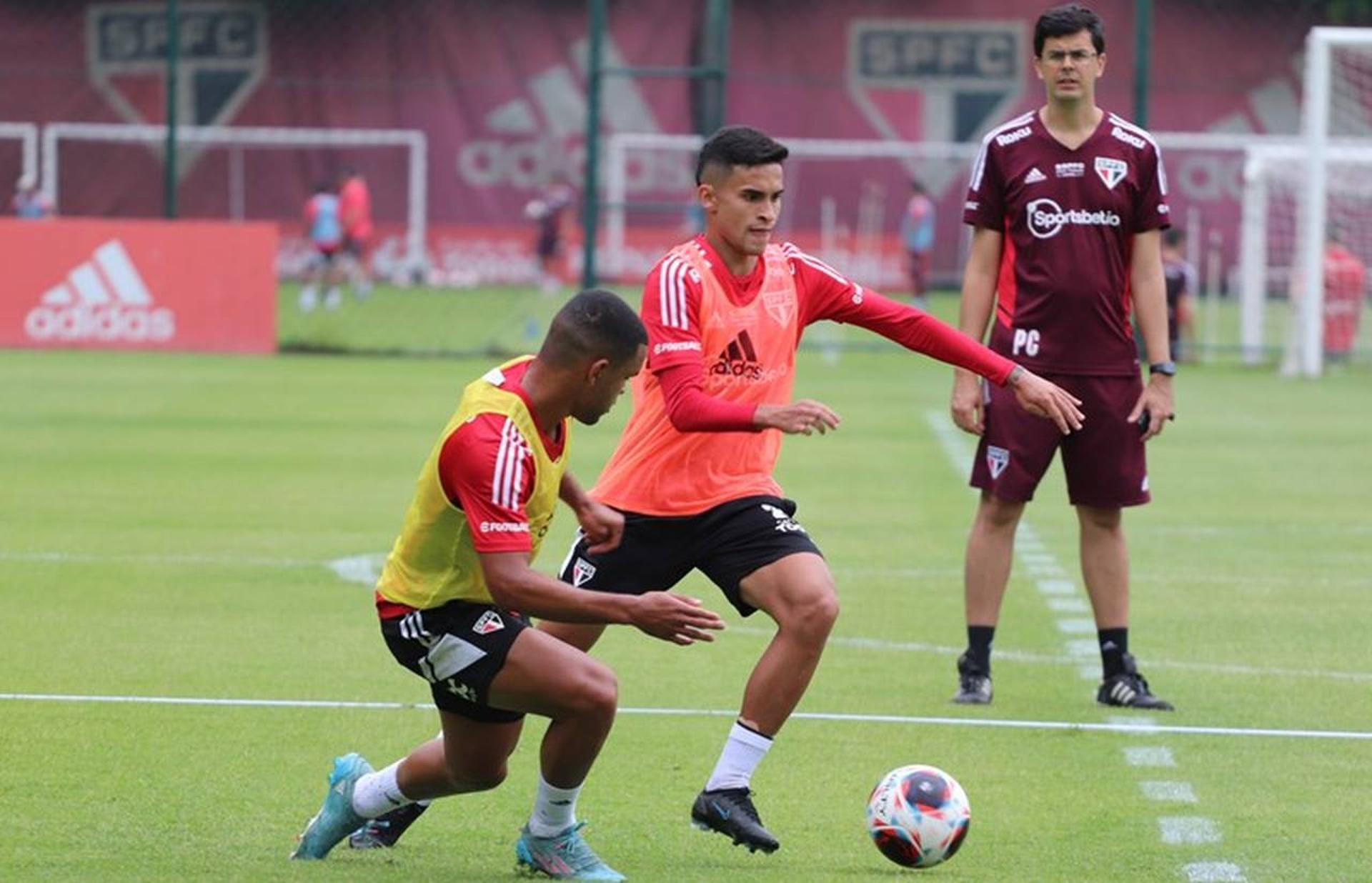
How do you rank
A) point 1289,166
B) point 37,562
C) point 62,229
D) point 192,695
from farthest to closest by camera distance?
1. point 1289,166
2. point 62,229
3. point 37,562
4. point 192,695

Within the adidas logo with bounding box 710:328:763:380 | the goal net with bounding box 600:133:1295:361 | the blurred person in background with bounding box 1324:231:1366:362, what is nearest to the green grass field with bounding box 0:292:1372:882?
the adidas logo with bounding box 710:328:763:380

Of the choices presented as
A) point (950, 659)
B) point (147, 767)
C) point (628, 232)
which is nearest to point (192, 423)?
point (950, 659)

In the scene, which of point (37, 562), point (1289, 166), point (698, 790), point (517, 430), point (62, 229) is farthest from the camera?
point (1289, 166)

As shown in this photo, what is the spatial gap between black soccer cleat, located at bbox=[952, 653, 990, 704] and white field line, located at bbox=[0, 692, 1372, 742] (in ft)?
0.88

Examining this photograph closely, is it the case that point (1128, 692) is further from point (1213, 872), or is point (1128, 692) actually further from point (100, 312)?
point (100, 312)

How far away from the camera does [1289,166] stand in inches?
1099

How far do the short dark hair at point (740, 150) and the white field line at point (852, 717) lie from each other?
6.84ft

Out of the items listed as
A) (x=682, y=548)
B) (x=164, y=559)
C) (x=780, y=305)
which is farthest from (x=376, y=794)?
(x=164, y=559)

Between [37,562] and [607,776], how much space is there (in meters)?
5.15

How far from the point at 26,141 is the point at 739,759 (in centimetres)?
3757

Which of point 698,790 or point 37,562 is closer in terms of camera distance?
point 698,790

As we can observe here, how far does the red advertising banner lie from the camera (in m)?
25.0

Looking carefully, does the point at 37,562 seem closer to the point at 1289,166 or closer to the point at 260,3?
the point at 1289,166

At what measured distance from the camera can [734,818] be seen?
6.35 meters
